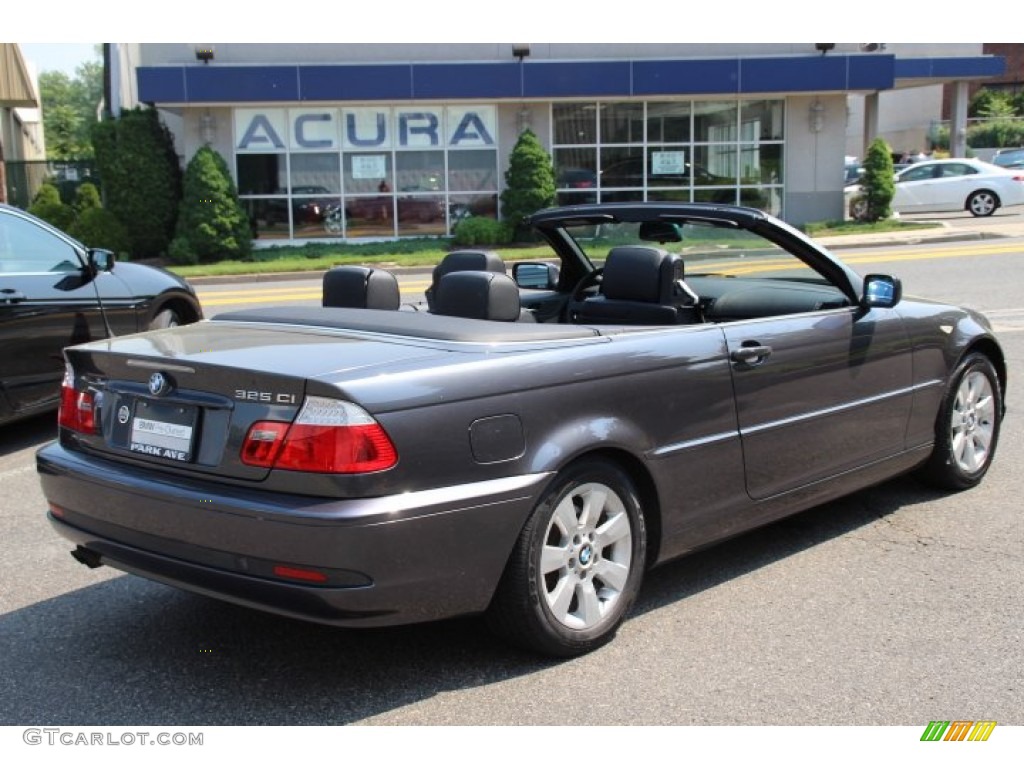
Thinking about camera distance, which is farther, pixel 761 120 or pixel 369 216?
pixel 761 120

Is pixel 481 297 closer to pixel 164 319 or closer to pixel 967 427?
pixel 967 427

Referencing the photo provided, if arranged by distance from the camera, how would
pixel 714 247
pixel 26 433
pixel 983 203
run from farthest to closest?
pixel 983 203
pixel 26 433
pixel 714 247

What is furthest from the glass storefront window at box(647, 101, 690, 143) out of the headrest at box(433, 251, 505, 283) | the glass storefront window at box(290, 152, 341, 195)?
the headrest at box(433, 251, 505, 283)

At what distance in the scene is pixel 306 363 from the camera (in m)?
3.46

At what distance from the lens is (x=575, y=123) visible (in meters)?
25.4

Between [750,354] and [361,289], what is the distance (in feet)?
5.51

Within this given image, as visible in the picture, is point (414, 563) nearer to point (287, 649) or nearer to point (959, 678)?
point (287, 649)

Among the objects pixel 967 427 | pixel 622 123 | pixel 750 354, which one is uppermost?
pixel 622 123

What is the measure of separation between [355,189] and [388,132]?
1510 millimetres

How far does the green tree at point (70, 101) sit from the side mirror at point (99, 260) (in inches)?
3243

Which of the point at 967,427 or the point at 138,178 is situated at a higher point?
the point at 138,178

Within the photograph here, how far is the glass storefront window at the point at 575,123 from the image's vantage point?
2525 cm

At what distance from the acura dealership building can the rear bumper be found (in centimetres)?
2124

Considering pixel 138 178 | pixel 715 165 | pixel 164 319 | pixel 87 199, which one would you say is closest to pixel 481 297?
pixel 164 319
